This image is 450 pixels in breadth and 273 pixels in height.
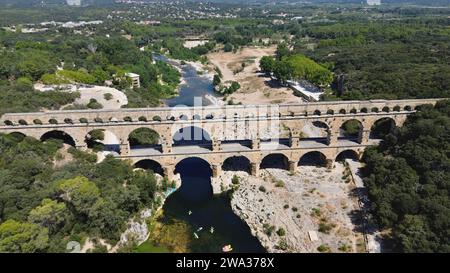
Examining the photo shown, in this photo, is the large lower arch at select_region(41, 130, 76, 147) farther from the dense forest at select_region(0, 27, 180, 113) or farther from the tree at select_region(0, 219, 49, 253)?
the tree at select_region(0, 219, 49, 253)

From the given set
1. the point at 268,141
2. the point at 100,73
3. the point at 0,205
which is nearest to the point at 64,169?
the point at 0,205

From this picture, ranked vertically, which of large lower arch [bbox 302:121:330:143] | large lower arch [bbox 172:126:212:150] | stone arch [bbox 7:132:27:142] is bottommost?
large lower arch [bbox 302:121:330:143]

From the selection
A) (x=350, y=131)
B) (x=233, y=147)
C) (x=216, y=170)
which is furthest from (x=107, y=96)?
(x=350, y=131)

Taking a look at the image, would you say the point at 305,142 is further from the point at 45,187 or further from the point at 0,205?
the point at 0,205

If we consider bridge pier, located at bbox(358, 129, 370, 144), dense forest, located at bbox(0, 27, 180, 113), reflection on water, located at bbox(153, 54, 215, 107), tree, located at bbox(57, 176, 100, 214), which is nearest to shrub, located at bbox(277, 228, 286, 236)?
bridge pier, located at bbox(358, 129, 370, 144)

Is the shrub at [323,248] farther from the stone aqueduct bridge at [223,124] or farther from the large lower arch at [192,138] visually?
the large lower arch at [192,138]

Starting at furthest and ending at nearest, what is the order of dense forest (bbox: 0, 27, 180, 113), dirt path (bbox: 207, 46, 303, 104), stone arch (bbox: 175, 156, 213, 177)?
dirt path (bbox: 207, 46, 303, 104) → dense forest (bbox: 0, 27, 180, 113) → stone arch (bbox: 175, 156, 213, 177)

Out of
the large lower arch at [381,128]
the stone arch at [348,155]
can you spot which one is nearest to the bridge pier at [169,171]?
the stone arch at [348,155]
